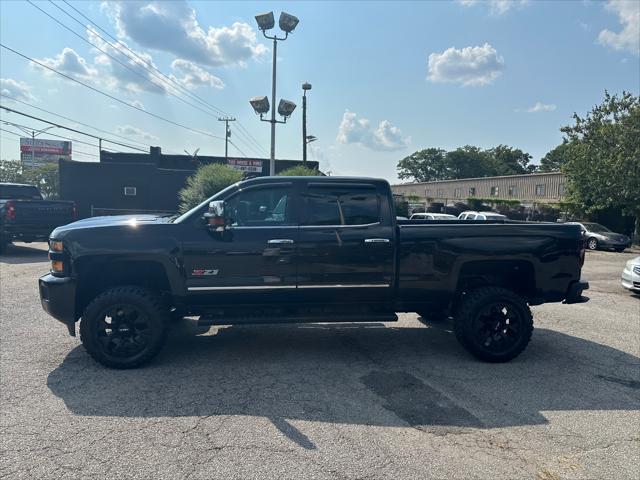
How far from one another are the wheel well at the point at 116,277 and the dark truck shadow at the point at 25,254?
8733 mm

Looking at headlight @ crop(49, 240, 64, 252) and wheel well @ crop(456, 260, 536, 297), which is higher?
headlight @ crop(49, 240, 64, 252)

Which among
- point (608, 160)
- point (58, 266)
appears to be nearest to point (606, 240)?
point (608, 160)

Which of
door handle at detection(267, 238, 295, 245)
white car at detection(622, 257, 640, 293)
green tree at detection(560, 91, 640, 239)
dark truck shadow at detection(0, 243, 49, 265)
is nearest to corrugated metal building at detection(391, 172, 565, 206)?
green tree at detection(560, 91, 640, 239)

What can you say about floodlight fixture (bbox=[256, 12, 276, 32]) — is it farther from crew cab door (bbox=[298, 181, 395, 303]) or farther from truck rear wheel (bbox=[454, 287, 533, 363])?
truck rear wheel (bbox=[454, 287, 533, 363])

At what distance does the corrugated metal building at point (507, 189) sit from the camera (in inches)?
1559

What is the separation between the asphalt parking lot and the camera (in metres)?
3.04

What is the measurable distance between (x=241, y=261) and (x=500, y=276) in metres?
3.15

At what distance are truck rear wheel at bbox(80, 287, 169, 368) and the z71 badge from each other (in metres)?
0.51

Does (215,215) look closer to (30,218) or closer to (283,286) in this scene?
(283,286)

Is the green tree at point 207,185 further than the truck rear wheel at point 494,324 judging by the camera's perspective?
Yes

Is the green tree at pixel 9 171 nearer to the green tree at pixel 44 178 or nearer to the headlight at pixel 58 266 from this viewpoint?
the green tree at pixel 44 178

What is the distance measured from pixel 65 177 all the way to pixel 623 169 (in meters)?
31.3

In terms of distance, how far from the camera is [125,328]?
4.69 meters

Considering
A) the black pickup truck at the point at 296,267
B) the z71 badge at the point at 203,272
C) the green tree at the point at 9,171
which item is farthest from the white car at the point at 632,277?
the green tree at the point at 9,171
